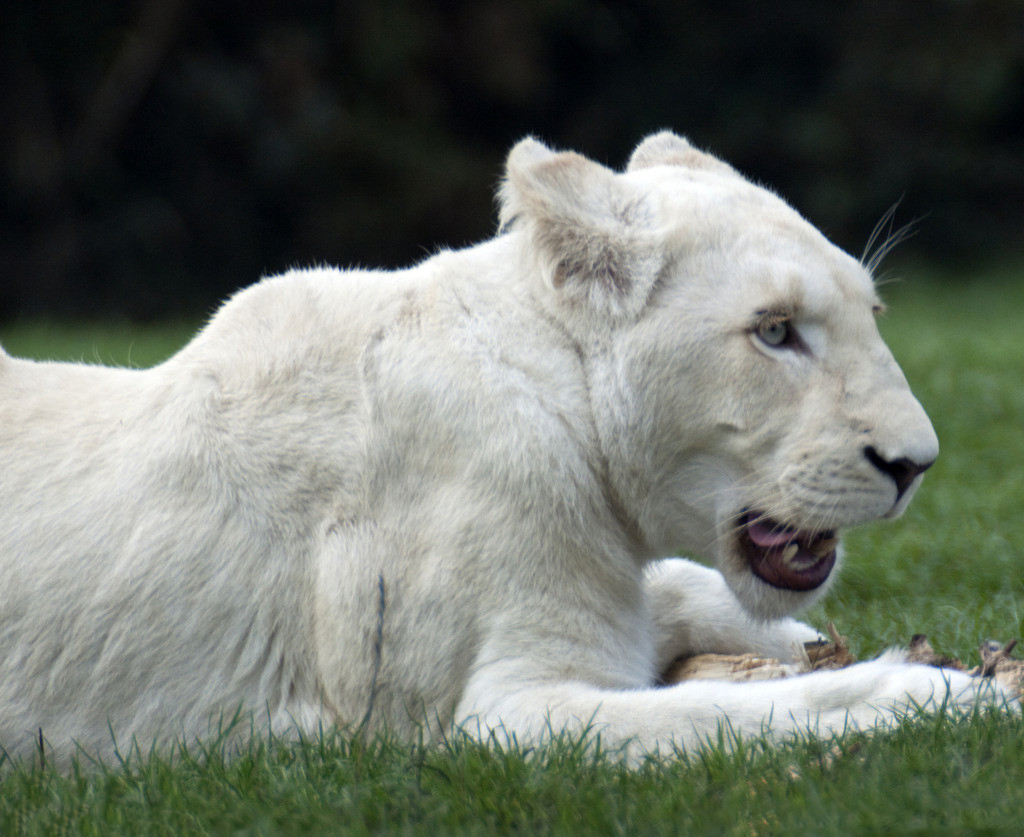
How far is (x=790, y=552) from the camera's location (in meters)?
3.31

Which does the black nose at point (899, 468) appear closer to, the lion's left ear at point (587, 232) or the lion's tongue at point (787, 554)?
the lion's tongue at point (787, 554)

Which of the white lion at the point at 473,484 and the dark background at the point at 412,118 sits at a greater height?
the dark background at the point at 412,118

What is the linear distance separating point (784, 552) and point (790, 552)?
1 centimetres

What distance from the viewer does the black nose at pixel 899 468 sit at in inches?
120

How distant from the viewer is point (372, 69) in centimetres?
2031

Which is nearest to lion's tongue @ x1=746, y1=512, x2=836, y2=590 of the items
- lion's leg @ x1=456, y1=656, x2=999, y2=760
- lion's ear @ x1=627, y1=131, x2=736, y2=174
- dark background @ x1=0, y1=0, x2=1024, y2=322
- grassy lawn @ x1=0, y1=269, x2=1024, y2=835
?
lion's leg @ x1=456, y1=656, x2=999, y2=760

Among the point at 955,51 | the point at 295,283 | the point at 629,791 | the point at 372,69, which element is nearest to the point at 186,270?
the point at 372,69

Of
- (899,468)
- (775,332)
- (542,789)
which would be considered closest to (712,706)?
(542,789)

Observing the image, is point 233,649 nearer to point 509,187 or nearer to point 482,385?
point 482,385

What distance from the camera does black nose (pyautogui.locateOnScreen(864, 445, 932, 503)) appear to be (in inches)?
120

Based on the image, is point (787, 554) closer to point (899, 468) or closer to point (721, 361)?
point (899, 468)

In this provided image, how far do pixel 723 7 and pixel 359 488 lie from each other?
22.3 m

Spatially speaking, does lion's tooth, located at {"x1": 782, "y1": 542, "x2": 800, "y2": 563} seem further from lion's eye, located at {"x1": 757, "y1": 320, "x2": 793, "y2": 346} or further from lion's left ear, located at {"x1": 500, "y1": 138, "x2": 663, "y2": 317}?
lion's left ear, located at {"x1": 500, "y1": 138, "x2": 663, "y2": 317}

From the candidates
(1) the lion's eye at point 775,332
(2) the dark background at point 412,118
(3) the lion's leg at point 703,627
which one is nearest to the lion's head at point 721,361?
(1) the lion's eye at point 775,332
